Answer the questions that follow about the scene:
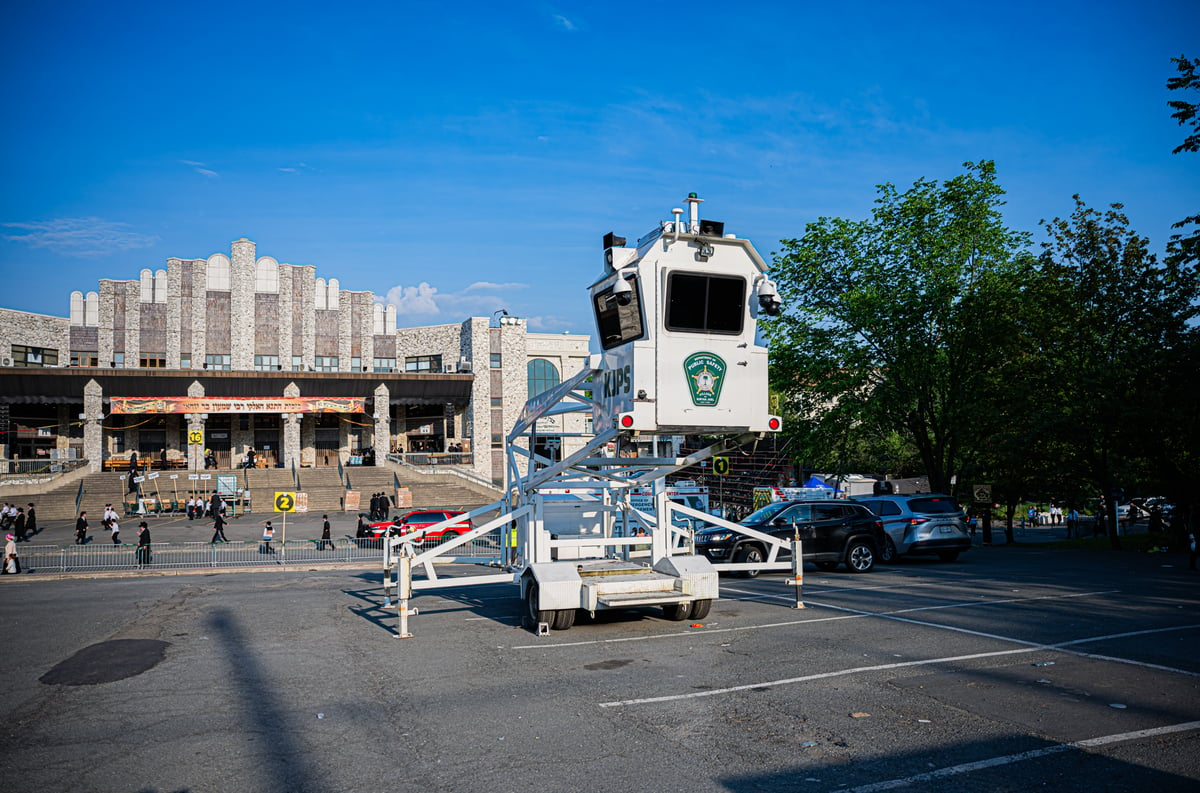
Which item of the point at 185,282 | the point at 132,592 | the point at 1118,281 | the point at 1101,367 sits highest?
the point at 185,282

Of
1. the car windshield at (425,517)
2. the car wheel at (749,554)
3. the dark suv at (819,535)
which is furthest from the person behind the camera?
the car windshield at (425,517)

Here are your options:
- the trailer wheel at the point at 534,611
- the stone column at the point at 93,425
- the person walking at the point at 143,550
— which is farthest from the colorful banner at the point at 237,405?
the trailer wheel at the point at 534,611

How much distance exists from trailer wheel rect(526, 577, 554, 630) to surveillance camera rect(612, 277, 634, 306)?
4288mm

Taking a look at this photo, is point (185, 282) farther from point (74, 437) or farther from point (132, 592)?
point (132, 592)

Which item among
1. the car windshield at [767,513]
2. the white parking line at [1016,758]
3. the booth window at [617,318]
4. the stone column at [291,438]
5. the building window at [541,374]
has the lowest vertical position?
the white parking line at [1016,758]

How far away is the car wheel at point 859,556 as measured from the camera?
19.7 meters

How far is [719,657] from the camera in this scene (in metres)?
10.3

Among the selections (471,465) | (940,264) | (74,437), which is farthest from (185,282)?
(940,264)

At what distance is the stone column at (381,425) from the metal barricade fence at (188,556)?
2799 centimetres

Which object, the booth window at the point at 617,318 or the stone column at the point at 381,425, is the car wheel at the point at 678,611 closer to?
the booth window at the point at 617,318

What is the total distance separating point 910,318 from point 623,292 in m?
20.4

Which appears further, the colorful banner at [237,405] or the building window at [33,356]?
the building window at [33,356]

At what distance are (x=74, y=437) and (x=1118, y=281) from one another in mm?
61246

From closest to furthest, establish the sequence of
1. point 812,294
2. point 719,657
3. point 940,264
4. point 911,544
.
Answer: point 719,657 < point 911,544 < point 940,264 < point 812,294
